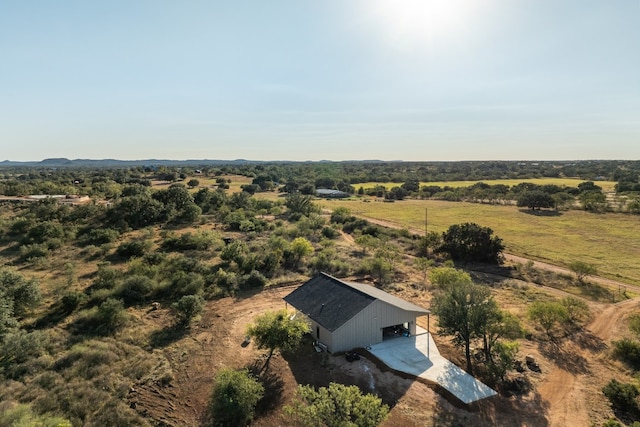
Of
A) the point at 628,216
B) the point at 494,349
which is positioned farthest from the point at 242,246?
the point at 628,216

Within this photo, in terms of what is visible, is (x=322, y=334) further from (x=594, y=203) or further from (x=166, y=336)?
(x=594, y=203)

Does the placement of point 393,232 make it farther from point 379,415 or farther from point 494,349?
point 379,415

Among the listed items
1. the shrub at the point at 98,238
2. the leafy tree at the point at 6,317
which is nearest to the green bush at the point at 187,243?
the shrub at the point at 98,238

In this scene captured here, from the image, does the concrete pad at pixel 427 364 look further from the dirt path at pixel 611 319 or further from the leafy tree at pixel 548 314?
the dirt path at pixel 611 319

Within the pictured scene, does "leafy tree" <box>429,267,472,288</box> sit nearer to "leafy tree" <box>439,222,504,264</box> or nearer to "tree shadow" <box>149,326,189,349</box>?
"leafy tree" <box>439,222,504,264</box>

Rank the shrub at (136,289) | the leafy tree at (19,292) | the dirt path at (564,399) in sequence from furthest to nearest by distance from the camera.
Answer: the shrub at (136,289) → the leafy tree at (19,292) → the dirt path at (564,399)

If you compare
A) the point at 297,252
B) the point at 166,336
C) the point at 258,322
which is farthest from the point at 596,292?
the point at 166,336

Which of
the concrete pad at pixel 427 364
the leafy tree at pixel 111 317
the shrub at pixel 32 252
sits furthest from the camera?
the shrub at pixel 32 252

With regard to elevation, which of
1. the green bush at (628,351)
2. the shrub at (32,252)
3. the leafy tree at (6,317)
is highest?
the leafy tree at (6,317)
